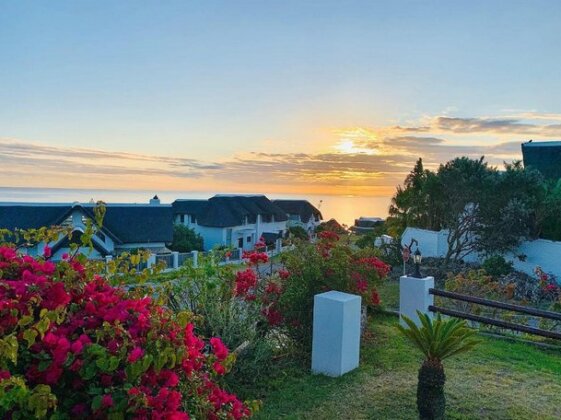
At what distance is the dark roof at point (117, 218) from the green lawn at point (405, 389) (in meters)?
20.9

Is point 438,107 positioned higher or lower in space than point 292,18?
lower

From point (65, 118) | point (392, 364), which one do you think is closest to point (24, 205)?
point (65, 118)

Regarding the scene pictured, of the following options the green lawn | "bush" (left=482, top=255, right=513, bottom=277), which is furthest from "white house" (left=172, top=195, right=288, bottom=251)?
the green lawn

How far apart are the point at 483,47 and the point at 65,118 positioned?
993 cm

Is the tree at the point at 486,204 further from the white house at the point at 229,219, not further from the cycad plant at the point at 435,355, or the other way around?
the white house at the point at 229,219

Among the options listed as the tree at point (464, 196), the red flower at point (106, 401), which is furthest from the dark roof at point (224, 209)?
the red flower at point (106, 401)

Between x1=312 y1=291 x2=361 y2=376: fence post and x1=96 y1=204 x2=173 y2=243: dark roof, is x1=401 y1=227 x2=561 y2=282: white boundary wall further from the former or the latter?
x1=96 y1=204 x2=173 y2=243: dark roof

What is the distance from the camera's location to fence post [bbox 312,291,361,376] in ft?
15.4

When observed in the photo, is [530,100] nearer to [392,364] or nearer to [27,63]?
[392,364]

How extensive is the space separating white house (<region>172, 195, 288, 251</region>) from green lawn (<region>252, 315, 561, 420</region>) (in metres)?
26.6

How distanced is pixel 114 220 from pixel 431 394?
2411 cm

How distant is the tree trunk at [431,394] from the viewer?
3707mm

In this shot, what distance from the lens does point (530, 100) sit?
1117 cm

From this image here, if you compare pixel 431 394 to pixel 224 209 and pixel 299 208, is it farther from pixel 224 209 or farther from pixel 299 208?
pixel 299 208
